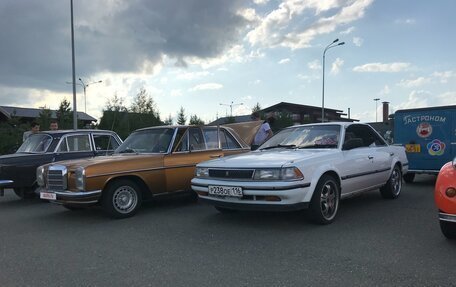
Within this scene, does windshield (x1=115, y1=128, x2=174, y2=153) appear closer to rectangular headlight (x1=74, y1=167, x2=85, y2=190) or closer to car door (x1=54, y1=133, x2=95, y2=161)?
rectangular headlight (x1=74, y1=167, x2=85, y2=190)

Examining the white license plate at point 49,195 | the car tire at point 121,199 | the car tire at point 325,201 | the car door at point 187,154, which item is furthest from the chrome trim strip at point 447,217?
the white license plate at point 49,195

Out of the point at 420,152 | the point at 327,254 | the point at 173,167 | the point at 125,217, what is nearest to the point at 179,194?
the point at 173,167

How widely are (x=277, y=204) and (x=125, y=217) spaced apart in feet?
9.38

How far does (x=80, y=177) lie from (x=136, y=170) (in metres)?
0.94

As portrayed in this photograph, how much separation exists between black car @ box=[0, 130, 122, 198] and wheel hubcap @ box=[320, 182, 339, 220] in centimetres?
595

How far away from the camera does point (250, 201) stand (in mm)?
5730

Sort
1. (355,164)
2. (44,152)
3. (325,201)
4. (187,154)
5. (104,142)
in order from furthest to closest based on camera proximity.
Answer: (104,142), (44,152), (187,154), (355,164), (325,201)

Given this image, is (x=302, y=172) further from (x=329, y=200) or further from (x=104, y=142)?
(x=104, y=142)

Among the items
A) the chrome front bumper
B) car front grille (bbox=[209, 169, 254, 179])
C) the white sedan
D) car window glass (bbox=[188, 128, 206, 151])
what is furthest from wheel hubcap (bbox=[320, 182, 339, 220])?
the chrome front bumper

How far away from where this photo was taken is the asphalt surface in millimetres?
4055

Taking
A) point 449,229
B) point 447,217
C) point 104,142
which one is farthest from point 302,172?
point 104,142

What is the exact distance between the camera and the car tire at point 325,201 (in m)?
5.82

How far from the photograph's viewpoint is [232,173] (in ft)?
19.8

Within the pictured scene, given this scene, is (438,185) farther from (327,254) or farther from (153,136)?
(153,136)
